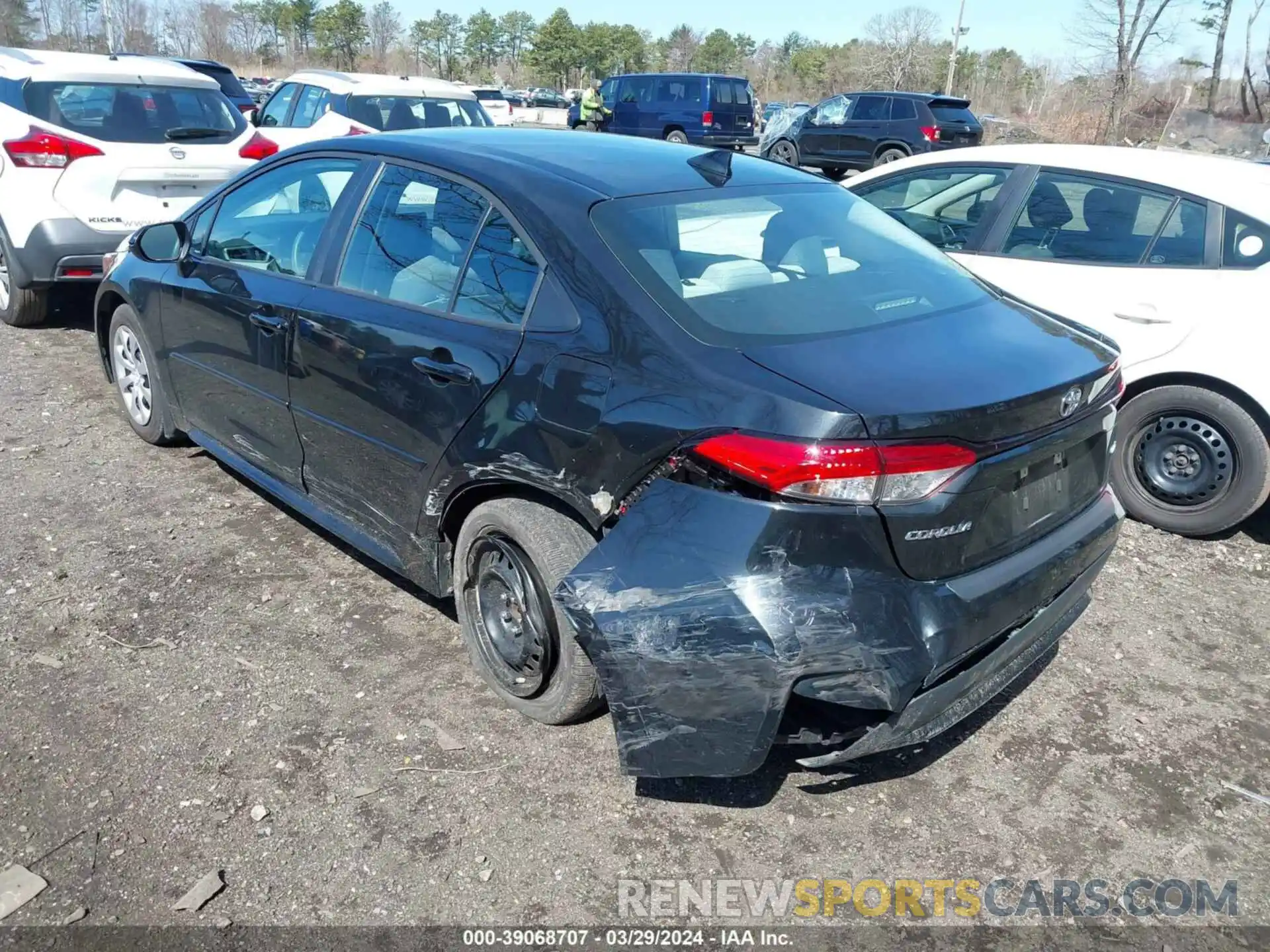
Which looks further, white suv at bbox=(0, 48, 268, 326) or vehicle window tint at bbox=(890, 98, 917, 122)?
vehicle window tint at bbox=(890, 98, 917, 122)

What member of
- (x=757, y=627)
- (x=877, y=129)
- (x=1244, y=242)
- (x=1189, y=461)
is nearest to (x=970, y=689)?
(x=757, y=627)

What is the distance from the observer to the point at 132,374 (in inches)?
205

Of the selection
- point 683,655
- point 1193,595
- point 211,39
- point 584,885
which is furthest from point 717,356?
point 211,39

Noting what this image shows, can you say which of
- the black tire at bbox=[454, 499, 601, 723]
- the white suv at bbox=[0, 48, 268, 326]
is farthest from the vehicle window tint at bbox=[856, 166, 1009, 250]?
the white suv at bbox=[0, 48, 268, 326]

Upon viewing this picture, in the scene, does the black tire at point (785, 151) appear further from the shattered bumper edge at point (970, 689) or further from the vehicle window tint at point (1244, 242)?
the shattered bumper edge at point (970, 689)

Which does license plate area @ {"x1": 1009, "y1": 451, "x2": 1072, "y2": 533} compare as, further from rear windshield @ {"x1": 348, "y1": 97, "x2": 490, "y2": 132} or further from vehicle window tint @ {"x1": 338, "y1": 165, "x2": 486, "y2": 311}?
rear windshield @ {"x1": 348, "y1": 97, "x2": 490, "y2": 132}

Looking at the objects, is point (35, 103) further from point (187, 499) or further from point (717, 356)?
point (717, 356)

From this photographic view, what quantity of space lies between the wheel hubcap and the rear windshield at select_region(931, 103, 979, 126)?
1633 cm

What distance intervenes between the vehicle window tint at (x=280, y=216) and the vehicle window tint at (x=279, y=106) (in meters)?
8.42

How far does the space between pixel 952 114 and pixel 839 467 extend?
766 inches

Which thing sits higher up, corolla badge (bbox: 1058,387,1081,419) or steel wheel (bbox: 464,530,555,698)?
corolla badge (bbox: 1058,387,1081,419)

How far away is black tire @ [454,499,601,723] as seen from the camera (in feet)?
9.41

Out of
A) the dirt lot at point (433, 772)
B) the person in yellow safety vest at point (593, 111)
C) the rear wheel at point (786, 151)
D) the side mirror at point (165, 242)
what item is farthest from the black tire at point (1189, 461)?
the person in yellow safety vest at point (593, 111)

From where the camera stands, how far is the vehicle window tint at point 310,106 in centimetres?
1102
